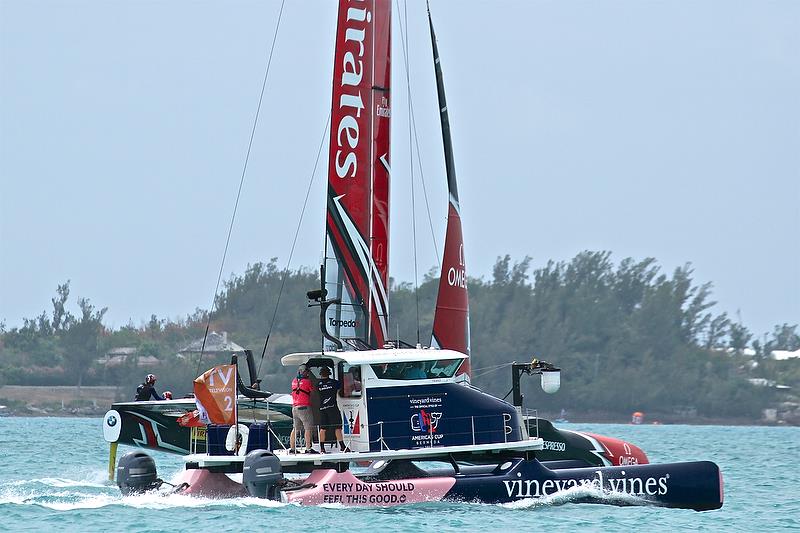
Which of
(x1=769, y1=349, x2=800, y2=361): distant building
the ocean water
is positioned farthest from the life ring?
(x1=769, y1=349, x2=800, y2=361): distant building

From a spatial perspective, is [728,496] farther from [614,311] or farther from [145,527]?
[614,311]

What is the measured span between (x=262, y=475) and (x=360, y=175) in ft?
23.4

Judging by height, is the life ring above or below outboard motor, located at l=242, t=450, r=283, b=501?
above

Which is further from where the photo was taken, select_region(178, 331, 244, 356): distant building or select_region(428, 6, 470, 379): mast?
select_region(178, 331, 244, 356): distant building

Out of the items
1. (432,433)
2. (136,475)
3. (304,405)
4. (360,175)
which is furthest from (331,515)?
(360,175)

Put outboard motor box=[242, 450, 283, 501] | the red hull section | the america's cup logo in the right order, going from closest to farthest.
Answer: outboard motor box=[242, 450, 283, 501] < the america's cup logo < the red hull section

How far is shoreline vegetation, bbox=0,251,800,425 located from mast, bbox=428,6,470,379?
2759 inches

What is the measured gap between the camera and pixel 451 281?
30.0m

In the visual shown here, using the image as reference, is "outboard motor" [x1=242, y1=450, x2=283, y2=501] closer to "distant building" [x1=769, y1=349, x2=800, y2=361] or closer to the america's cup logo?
the america's cup logo

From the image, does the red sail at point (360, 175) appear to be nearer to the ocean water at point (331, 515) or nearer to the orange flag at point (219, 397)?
the orange flag at point (219, 397)

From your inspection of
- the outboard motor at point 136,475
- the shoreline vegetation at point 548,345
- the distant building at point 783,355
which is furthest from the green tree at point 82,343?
the outboard motor at point 136,475

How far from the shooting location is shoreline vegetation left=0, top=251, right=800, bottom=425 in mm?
103562

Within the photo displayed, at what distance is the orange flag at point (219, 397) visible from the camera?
2239 centimetres

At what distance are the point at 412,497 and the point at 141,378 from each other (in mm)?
79817
